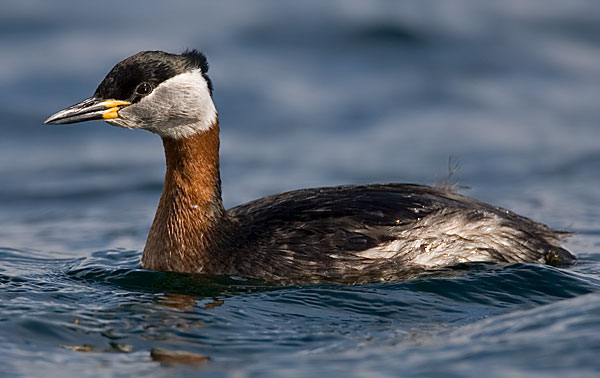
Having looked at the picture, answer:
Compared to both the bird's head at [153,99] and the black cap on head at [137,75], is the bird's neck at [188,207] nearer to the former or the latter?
the bird's head at [153,99]

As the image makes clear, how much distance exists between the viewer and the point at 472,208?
993cm

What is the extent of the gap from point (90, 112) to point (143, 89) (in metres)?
0.50

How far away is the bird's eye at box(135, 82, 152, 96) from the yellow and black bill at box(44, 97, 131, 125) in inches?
5.3


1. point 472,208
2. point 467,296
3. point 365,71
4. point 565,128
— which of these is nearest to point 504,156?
point 565,128

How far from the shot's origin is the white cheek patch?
9562 mm

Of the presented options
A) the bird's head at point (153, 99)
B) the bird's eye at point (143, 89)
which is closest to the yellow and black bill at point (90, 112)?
the bird's head at point (153, 99)

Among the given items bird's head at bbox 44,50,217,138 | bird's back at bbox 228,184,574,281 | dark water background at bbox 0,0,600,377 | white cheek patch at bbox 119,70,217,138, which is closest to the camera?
dark water background at bbox 0,0,600,377

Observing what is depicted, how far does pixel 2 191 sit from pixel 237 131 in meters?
3.71

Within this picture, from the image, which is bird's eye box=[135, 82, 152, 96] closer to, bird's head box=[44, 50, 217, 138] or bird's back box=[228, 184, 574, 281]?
bird's head box=[44, 50, 217, 138]

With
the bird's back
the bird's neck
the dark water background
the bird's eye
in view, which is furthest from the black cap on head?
the dark water background

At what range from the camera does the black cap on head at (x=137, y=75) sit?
945cm

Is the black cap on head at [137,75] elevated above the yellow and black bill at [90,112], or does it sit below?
above

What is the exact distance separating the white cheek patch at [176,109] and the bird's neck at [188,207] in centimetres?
9

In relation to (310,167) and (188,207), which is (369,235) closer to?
(188,207)
